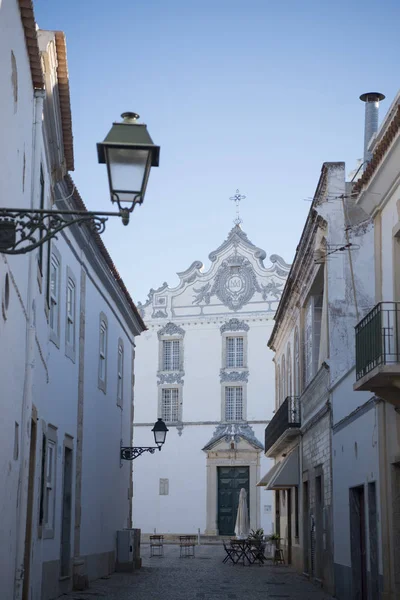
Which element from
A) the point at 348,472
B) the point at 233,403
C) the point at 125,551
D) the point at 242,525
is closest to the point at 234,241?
the point at 233,403

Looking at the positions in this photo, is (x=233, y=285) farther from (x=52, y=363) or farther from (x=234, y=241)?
(x=52, y=363)

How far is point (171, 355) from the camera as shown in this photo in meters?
42.6

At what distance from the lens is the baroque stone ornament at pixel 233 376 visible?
41.2m

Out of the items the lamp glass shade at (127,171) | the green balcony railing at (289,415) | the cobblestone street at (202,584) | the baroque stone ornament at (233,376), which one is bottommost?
the cobblestone street at (202,584)

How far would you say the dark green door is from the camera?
132 ft

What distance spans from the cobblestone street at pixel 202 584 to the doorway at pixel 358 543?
66.8 inches

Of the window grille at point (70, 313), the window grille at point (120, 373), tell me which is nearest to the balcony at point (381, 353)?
the window grille at point (70, 313)

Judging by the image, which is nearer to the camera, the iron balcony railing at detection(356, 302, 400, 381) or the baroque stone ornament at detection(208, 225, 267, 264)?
the iron balcony railing at detection(356, 302, 400, 381)

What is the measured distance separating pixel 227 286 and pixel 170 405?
597cm

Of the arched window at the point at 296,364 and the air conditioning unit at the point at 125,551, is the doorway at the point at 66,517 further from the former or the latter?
the arched window at the point at 296,364

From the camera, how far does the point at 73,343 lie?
17.5 m

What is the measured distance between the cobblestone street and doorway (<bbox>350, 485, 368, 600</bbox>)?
1.70m

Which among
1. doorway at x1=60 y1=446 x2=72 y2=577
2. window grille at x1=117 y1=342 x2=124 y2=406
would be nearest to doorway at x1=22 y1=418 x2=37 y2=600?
doorway at x1=60 y1=446 x2=72 y2=577

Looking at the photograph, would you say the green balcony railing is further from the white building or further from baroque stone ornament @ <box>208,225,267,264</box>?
baroque stone ornament @ <box>208,225,267,264</box>
